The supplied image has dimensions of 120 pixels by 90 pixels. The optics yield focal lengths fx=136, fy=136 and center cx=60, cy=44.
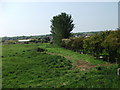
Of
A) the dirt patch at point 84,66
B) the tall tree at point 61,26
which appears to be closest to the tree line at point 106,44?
the dirt patch at point 84,66

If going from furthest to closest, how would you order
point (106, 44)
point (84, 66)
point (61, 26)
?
1. point (61, 26)
2. point (106, 44)
3. point (84, 66)

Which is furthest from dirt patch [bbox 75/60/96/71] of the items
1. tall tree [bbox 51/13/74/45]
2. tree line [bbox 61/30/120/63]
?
tall tree [bbox 51/13/74/45]

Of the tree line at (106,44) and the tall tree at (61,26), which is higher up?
the tall tree at (61,26)

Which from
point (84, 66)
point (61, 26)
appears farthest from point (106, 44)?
point (61, 26)

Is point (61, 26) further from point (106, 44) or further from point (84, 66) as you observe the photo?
point (84, 66)

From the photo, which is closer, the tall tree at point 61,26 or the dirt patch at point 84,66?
the dirt patch at point 84,66

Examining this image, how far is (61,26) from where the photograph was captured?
39344 mm

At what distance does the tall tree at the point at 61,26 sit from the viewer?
39350 millimetres

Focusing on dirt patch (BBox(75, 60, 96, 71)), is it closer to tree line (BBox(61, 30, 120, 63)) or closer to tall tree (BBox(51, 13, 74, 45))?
tree line (BBox(61, 30, 120, 63))

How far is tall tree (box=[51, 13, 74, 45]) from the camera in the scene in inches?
1549

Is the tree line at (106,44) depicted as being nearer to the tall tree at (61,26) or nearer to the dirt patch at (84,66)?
the dirt patch at (84,66)

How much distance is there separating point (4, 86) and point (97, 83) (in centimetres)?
574

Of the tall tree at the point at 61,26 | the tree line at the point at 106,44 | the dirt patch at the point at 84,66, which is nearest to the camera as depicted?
the dirt patch at the point at 84,66

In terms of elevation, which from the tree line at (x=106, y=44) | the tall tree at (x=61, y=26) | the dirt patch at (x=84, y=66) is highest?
the tall tree at (x=61, y=26)
